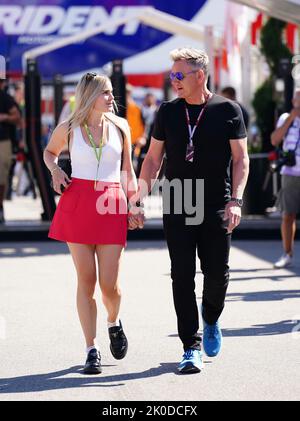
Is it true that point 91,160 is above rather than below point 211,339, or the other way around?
above

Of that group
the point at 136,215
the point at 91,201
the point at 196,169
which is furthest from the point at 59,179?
the point at 196,169

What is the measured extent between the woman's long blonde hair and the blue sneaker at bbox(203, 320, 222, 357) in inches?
59.7

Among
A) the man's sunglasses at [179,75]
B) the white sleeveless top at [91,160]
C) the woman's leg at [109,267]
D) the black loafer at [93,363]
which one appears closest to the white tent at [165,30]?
the white sleeveless top at [91,160]

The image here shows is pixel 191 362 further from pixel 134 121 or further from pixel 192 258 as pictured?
pixel 134 121

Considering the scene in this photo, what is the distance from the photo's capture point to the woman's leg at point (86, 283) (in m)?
7.32

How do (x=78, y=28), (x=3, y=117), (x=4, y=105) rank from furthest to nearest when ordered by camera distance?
(x=78, y=28) < (x=4, y=105) < (x=3, y=117)

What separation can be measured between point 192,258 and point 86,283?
0.67m

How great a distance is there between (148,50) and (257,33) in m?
1.99

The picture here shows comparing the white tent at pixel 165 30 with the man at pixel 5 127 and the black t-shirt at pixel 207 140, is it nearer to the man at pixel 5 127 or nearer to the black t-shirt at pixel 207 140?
the man at pixel 5 127

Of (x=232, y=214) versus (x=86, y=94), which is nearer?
(x=232, y=214)

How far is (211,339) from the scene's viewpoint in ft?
24.7

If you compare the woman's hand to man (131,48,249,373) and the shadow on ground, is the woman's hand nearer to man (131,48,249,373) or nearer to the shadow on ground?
man (131,48,249,373)
